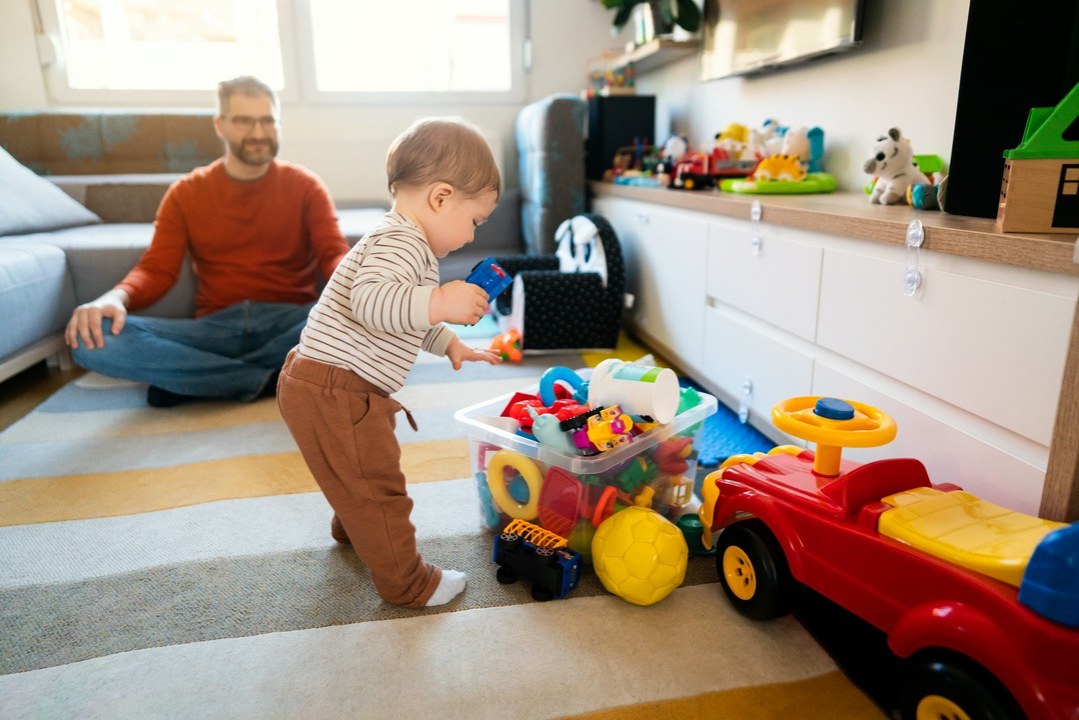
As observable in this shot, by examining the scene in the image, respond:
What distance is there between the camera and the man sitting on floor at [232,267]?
5.97 feet

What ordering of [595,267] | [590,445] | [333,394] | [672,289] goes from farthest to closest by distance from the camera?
[595,267]
[672,289]
[590,445]
[333,394]

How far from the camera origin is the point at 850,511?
2.88ft

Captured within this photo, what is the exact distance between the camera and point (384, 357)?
1.01 m

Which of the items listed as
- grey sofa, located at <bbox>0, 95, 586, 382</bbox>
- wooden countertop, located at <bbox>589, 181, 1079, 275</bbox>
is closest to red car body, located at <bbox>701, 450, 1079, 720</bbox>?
wooden countertop, located at <bbox>589, 181, 1079, 275</bbox>

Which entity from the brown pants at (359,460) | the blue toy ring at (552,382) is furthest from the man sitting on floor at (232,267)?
the brown pants at (359,460)

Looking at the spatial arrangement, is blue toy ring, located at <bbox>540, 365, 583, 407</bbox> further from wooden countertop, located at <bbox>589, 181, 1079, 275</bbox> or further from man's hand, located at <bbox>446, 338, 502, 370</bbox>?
wooden countertop, located at <bbox>589, 181, 1079, 275</bbox>

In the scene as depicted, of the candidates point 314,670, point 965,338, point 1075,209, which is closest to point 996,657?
point 965,338

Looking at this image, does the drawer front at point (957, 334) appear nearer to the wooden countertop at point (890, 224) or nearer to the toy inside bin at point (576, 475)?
the wooden countertop at point (890, 224)

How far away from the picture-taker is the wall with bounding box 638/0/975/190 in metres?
1.55

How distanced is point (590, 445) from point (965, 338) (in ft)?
1.82

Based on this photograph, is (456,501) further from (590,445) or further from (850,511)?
(850,511)

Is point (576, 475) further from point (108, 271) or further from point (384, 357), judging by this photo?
point (108, 271)

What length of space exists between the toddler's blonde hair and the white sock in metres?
0.56

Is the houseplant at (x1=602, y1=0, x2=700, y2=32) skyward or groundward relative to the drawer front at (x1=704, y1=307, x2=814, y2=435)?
skyward
